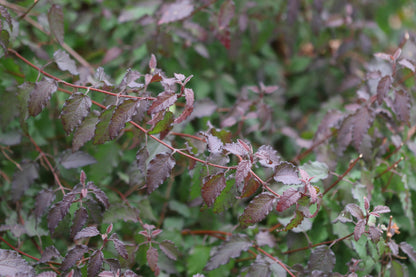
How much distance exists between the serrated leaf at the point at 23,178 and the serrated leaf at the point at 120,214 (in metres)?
0.29

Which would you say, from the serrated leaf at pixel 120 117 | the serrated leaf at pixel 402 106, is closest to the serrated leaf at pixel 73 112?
the serrated leaf at pixel 120 117

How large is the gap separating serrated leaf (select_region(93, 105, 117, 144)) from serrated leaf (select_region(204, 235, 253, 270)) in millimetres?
506

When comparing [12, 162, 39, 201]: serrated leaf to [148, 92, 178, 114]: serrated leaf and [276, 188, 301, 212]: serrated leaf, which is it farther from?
[276, 188, 301, 212]: serrated leaf

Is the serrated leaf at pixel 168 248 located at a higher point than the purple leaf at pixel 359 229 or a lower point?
lower

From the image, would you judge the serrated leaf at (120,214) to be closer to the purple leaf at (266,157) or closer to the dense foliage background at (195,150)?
the dense foliage background at (195,150)

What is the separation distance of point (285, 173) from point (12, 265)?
2.51 ft

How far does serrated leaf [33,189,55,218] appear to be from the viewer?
1227 millimetres

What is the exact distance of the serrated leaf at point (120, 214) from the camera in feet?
4.26

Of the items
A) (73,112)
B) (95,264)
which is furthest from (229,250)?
(73,112)

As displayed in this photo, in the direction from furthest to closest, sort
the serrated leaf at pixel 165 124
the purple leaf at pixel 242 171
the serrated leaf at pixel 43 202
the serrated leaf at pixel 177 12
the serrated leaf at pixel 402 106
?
the serrated leaf at pixel 177 12 < the serrated leaf at pixel 402 106 < the serrated leaf at pixel 43 202 < the serrated leaf at pixel 165 124 < the purple leaf at pixel 242 171

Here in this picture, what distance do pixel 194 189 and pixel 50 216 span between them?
1.53ft

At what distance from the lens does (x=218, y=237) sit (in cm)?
147

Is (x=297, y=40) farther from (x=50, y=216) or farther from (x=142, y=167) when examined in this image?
(x=50, y=216)

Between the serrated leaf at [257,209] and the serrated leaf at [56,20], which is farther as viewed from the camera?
the serrated leaf at [56,20]
